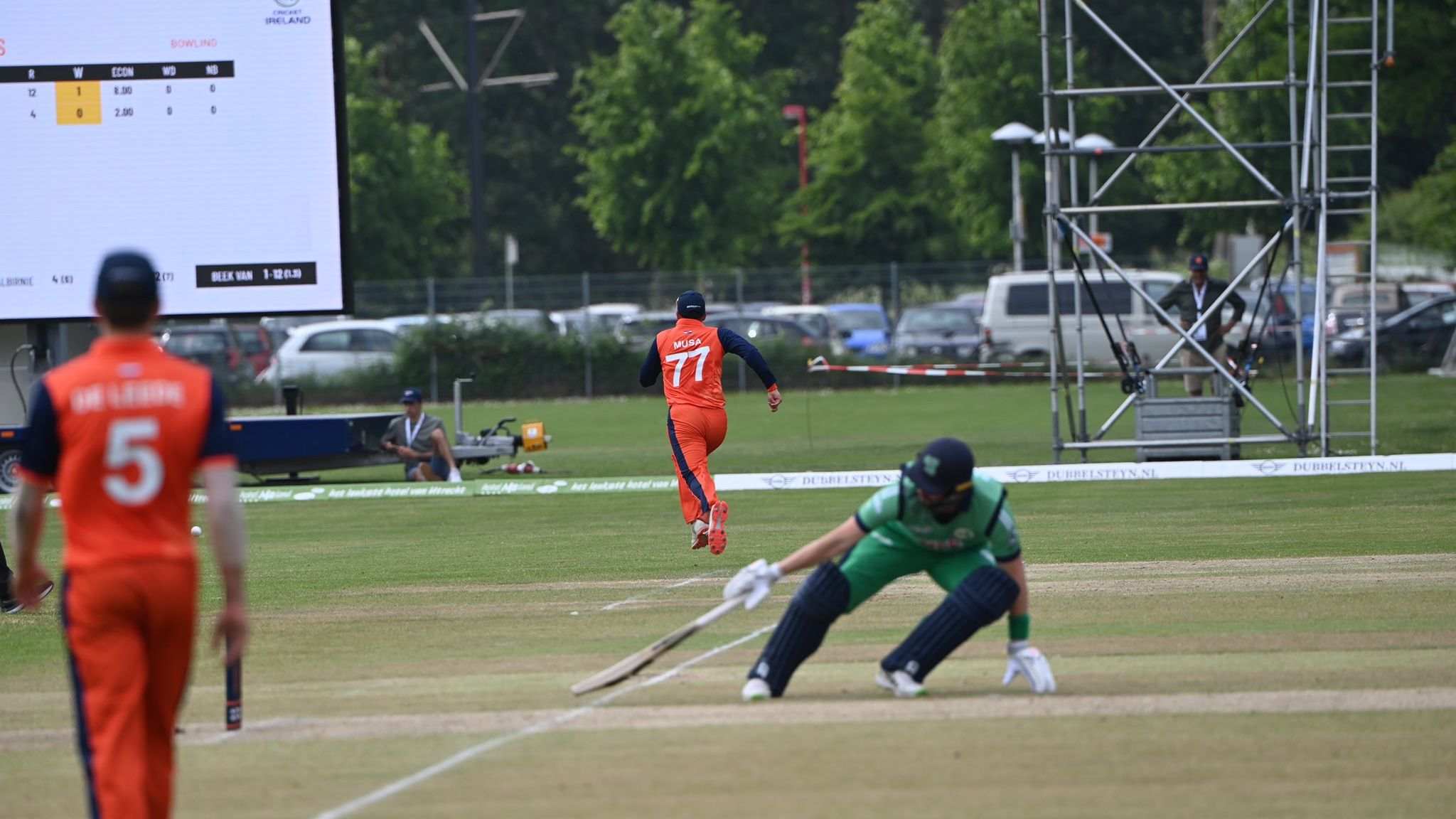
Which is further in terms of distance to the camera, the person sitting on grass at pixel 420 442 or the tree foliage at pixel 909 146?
the tree foliage at pixel 909 146

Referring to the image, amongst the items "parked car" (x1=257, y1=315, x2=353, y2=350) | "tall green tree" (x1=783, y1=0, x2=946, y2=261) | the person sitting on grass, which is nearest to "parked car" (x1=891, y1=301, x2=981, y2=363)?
"tall green tree" (x1=783, y1=0, x2=946, y2=261)

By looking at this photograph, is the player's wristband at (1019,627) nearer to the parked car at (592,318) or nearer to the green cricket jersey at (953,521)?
the green cricket jersey at (953,521)

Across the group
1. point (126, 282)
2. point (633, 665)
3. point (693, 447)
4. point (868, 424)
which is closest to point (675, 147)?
point (868, 424)

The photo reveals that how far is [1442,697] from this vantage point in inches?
333

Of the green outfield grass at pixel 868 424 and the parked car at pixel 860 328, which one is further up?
the parked car at pixel 860 328

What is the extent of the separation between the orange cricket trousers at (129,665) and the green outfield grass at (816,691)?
973 mm

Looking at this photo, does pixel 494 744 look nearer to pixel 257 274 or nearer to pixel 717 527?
pixel 717 527

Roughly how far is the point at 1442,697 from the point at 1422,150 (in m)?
62.2

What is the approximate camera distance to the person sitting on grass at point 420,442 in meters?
23.9

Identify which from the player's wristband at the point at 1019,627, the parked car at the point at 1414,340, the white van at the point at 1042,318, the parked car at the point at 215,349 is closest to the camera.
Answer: the player's wristband at the point at 1019,627

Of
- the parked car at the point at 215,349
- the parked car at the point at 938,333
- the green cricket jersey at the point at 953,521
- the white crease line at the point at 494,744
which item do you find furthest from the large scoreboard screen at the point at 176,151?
the parked car at the point at 938,333

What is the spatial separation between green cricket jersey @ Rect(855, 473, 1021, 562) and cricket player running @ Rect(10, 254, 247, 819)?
10.4 feet

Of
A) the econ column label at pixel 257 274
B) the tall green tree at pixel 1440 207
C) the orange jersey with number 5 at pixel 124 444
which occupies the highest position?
the tall green tree at pixel 1440 207

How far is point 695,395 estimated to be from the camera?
608 inches
